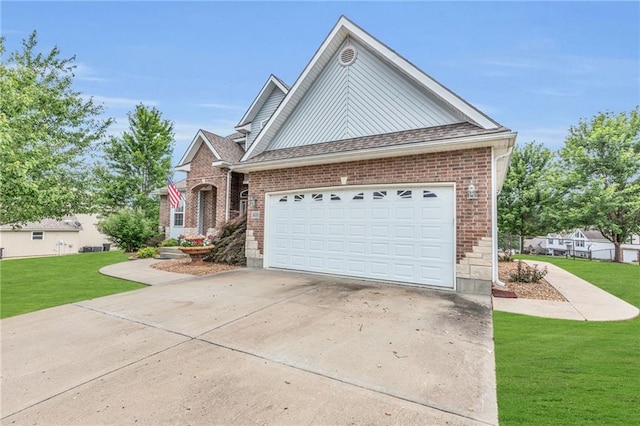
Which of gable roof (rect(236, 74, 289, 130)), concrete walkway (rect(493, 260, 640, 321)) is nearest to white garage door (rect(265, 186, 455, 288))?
concrete walkway (rect(493, 260, 640, 321))

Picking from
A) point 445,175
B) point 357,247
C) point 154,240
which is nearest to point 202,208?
point 154,240

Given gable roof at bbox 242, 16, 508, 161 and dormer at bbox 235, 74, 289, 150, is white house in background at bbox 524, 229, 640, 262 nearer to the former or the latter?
dormer at bbox 235, 74, 289, 150

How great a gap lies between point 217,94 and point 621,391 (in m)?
24.9

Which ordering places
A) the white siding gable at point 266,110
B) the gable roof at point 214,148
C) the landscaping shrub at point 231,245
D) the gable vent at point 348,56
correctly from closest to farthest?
the gable vent at point 348,56 < the landscaping shrub at point 231,245 < the gable roof at point 214,148 < the white siding gable at point 266,110

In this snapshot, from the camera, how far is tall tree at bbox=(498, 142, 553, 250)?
22922mm

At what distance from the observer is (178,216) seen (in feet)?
57.9

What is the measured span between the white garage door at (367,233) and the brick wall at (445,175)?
23 cm

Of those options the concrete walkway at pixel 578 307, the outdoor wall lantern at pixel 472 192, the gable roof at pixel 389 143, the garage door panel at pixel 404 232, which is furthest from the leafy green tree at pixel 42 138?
the concrete walkway at pixel 578 307

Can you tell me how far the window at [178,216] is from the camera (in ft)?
57.4

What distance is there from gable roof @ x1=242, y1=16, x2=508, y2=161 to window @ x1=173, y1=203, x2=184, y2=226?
9.16 metres

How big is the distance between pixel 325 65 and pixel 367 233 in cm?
561

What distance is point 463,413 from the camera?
250 cm

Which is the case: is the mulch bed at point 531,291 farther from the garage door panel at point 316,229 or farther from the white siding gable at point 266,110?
the white siding gable at point 266,110

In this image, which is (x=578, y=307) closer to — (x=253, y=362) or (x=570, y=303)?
(x=570, y=303)
